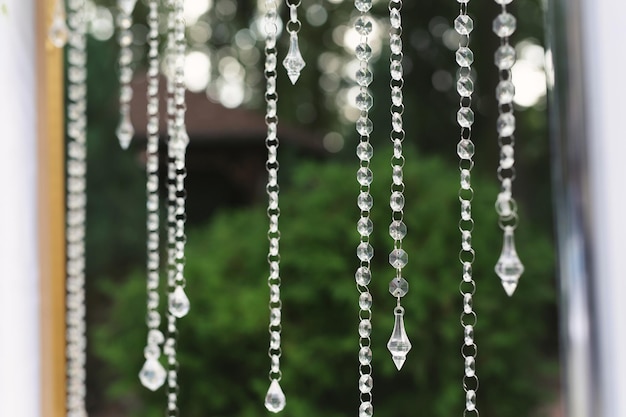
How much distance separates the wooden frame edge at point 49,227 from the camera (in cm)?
138

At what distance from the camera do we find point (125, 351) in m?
2.96

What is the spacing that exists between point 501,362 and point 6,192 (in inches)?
85.7

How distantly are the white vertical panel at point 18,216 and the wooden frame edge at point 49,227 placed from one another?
0.5 inches

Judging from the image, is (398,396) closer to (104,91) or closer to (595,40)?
(595,40)

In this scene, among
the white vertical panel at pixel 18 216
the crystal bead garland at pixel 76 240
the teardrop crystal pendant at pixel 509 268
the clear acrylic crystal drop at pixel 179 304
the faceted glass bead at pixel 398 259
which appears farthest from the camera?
the crystal bead garland at pixel 76 240

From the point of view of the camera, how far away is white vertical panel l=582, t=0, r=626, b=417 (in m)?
0.90

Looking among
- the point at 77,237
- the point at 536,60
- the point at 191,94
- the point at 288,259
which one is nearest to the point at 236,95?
the point at 191,94

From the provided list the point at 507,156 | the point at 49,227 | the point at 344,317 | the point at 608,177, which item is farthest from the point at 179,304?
the point at 344,317

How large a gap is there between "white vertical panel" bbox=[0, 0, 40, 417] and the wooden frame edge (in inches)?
0.5

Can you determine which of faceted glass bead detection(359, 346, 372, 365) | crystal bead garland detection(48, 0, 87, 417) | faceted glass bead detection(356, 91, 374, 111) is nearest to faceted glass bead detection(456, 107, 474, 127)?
faceted glass bead detection(356, 91, 374, 111)

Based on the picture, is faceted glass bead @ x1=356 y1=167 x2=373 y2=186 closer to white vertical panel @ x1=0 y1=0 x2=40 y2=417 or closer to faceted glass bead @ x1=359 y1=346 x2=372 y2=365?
faceted glass bead @ x1=359 y1=346 x2=372 y2=365

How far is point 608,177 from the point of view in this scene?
0.91 metres

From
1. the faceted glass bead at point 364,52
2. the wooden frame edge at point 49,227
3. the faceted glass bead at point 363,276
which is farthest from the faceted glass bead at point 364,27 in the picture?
the wooden frame edge at point 49,227

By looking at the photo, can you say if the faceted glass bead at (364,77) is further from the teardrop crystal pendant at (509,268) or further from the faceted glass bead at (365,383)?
the faceted glass bead at (365,383)
